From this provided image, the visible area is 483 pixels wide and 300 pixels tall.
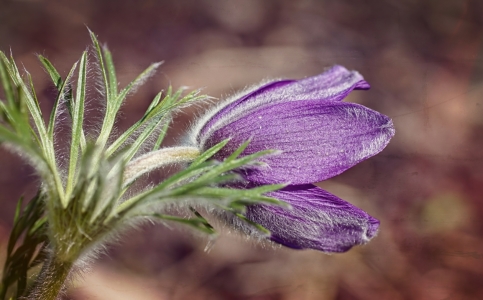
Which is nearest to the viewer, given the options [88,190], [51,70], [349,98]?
[88,190]

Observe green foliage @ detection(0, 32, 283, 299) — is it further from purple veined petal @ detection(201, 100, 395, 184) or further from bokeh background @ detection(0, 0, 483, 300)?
bokeh background @ detection(0, 0, 483, 300)

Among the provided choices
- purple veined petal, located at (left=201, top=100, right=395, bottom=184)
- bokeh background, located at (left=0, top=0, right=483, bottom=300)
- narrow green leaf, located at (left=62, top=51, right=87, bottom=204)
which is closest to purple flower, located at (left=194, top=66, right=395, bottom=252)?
purple veined petal, located at (left=201, top=100, right=395, bottom=184)

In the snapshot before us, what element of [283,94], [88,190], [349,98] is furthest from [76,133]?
[349,98]

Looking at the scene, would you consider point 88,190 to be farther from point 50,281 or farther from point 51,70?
point 51,70

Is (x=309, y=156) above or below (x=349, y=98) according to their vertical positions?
below

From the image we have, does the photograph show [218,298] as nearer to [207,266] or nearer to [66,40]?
[207,266]

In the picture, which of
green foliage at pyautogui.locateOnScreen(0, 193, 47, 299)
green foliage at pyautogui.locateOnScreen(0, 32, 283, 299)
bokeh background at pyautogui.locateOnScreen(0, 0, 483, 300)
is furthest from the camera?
bokeh background at pyautogui.locateOnScreen(0, 0, 483, 300)

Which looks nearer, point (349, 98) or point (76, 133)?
point (76, 133)
